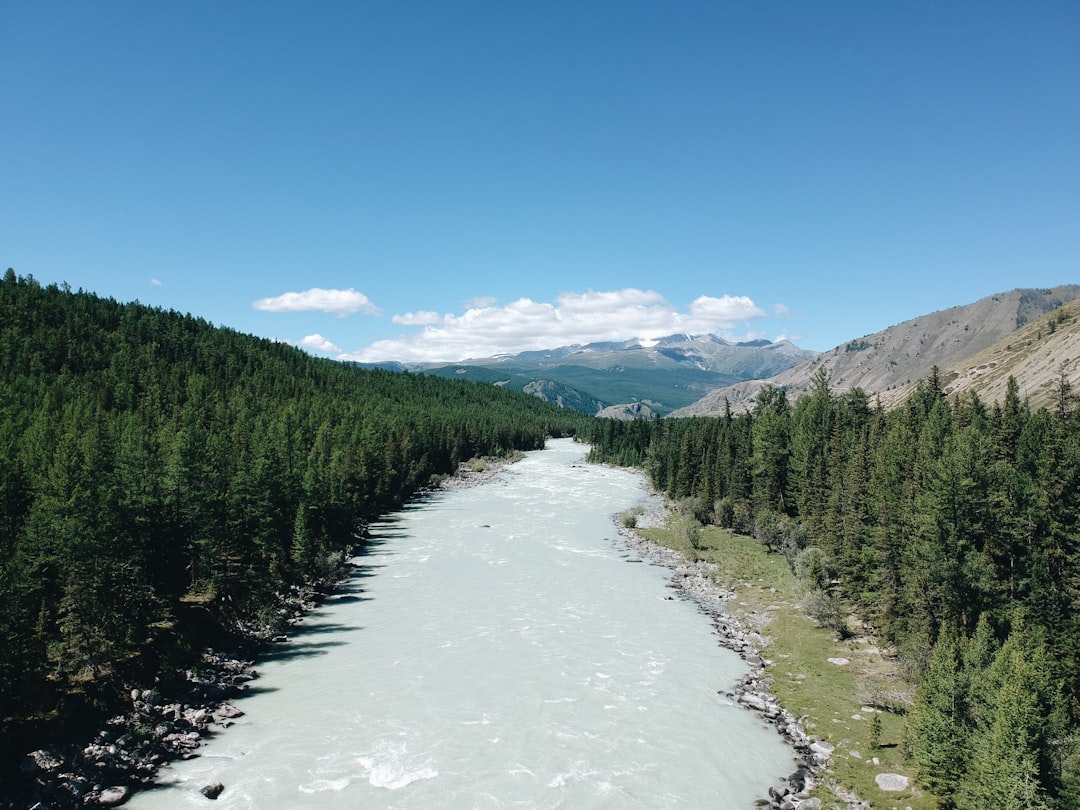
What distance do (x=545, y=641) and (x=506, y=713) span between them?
974 cm

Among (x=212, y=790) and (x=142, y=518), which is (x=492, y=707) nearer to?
(x=212, y=790)

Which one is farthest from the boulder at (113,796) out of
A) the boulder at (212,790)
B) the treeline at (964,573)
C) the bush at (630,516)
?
the bush at (630,516)

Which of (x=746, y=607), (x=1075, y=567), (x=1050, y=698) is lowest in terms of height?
(x=746, y=607)

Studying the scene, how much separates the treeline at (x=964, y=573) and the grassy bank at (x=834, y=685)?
1.45 meters

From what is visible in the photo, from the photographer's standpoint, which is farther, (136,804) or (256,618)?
(256,618)

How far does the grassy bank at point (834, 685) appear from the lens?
2419cm

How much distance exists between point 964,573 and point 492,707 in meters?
25.3

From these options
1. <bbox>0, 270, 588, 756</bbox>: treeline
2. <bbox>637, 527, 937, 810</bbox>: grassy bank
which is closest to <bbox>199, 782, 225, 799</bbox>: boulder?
<bbox>0, 270, 588, 756</bbox>: treeline

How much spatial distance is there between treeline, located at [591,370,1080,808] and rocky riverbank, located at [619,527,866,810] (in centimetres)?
403

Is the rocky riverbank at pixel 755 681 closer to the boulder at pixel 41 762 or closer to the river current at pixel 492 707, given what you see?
the river current at pixel 492 707

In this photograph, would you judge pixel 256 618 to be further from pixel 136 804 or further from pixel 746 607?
pixel 746 607

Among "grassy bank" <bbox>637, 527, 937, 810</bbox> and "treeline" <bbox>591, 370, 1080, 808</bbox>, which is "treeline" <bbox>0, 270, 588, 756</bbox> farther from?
"treeline" <bbox>591, 370, 1080, 808</bbox>

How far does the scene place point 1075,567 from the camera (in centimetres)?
2967

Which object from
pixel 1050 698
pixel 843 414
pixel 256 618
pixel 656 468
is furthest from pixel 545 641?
pixel 656 468
